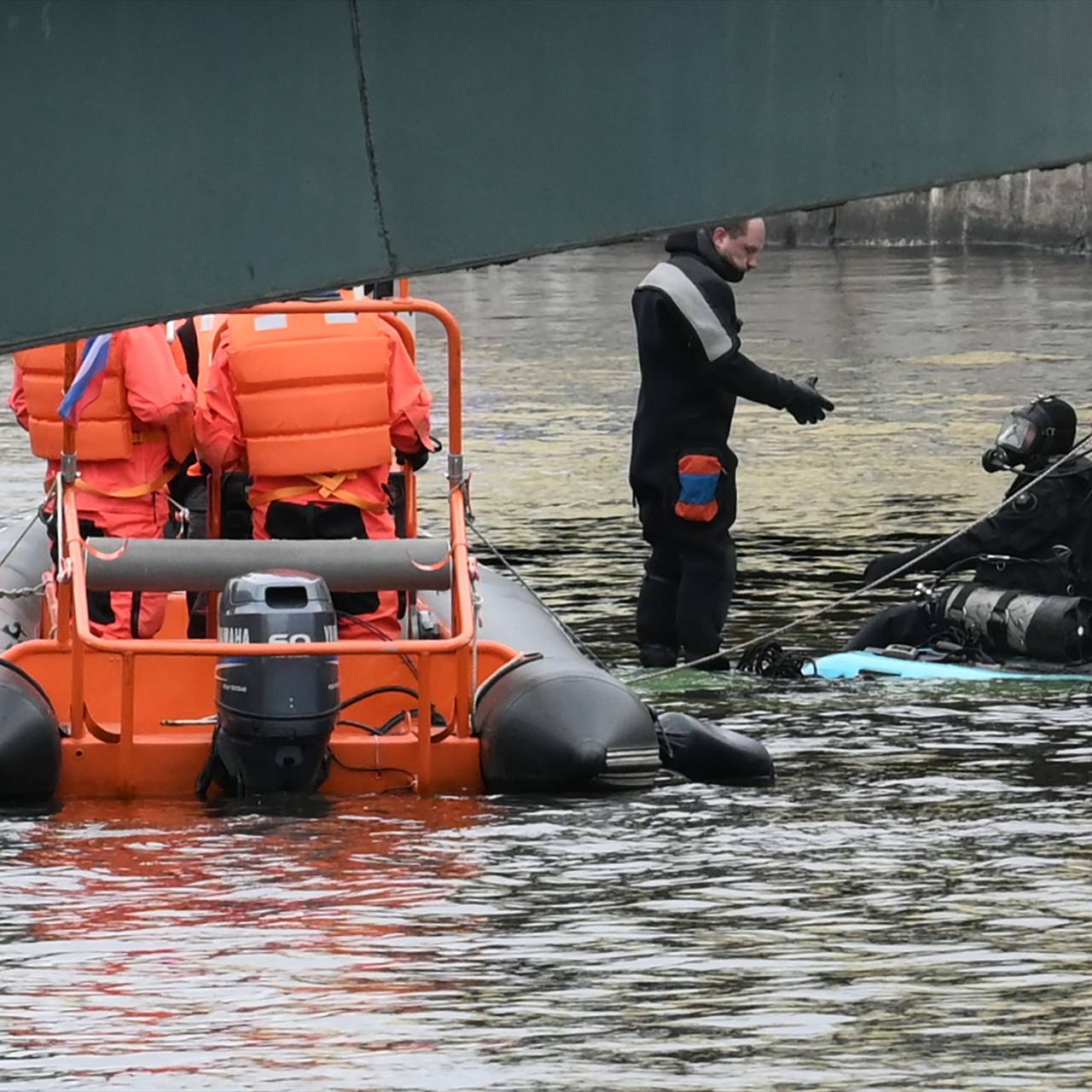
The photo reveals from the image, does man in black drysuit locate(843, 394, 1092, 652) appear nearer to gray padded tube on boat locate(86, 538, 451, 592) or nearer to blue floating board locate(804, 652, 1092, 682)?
blue floating board locate(804, 652, 1092, 682)

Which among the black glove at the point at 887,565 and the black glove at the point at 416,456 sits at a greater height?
the black glove at the point at 416,456

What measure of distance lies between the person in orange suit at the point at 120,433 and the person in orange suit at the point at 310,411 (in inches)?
15.0

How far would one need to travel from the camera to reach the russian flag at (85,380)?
1015cm

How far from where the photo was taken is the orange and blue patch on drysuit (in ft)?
39.9

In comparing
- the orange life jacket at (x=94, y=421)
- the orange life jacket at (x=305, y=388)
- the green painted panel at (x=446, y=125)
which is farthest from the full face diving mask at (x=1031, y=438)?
the green painted panel at (x=446, y=125)

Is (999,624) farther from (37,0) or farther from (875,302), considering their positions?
(875,302)

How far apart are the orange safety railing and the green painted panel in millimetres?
3944

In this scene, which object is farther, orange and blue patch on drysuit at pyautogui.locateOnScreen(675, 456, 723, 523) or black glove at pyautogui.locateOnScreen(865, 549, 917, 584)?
black glove at pyautogui.locateOnScreen(865, 549, 917, 584)

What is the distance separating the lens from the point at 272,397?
10.0 metres

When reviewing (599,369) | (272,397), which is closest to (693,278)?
(272,397)

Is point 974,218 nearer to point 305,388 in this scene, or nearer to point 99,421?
point 99,421

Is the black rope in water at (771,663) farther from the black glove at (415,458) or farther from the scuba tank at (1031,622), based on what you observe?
the black glove at (415,458)

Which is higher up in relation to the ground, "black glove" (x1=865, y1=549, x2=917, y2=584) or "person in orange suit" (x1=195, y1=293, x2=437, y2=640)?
"person in orange suit" (x1=195, y1=293, x2=437, y2=640)

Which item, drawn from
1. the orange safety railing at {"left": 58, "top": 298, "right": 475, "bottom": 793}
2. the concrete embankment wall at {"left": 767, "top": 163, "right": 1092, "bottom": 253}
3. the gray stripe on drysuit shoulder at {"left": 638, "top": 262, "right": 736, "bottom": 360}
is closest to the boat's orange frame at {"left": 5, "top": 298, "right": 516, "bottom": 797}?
the orange safety railing at {"left": 58, "top": 298, "right": 475, "bottom": 793}
